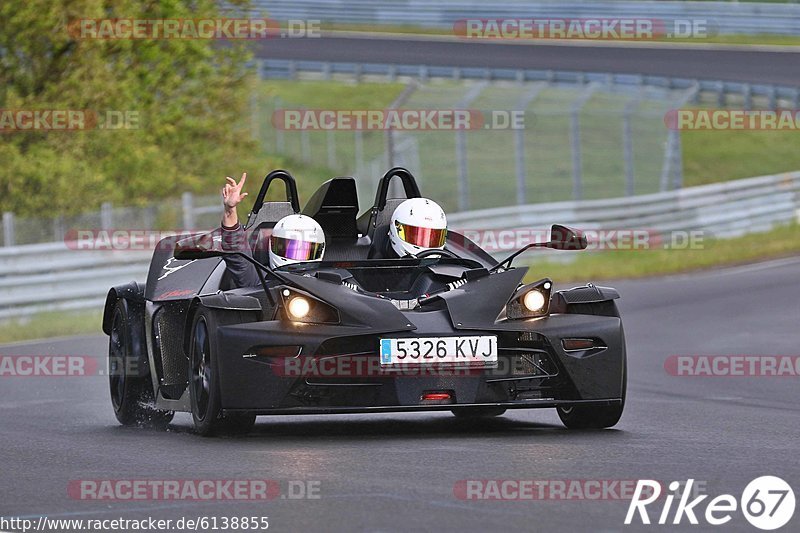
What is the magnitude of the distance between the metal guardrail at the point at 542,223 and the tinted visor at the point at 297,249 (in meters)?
10.5

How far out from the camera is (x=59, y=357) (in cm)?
1611

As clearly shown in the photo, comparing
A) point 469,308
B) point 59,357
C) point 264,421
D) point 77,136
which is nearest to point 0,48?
point 77,136

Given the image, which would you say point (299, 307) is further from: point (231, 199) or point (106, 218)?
point (106, 218)

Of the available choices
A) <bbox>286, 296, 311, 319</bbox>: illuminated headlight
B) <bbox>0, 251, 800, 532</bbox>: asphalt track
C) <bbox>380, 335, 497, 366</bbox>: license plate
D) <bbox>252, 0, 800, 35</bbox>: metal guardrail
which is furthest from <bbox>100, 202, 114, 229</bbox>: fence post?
<bbox>252, 0, 800, 35</bbox>: metal guardrail

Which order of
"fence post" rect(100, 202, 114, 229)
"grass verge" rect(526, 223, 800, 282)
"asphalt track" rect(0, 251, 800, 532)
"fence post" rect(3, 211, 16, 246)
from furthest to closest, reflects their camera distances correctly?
"grass verge" rect(526, 223, 800, 282)
"fence post" rect(100, 202, 114, 229)
"fence post" rect(3, 211, 16, 246)
"asphalt track" rect(0, 251, 800, 532)

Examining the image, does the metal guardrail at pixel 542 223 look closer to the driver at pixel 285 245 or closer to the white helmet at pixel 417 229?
the driver at pixel 285 245

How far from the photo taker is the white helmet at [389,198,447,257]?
33.0 ft

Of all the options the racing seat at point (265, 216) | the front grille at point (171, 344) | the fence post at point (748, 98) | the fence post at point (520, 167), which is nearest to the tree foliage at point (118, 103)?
the fence post at point (520, 167)

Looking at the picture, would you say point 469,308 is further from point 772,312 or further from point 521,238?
point 521,238

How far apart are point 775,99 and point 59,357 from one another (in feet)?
65.2

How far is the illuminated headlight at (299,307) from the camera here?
343 inches

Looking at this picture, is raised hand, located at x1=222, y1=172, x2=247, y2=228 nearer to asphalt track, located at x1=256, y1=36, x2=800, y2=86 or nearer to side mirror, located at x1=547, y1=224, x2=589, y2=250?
side mirror, located at x1=547, y1=224, x2=589, y2=250

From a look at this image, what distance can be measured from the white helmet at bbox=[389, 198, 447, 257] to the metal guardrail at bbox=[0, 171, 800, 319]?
10.5m

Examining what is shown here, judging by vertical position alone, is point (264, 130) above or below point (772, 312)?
above
